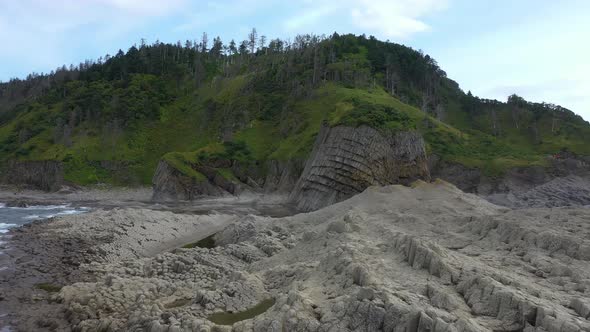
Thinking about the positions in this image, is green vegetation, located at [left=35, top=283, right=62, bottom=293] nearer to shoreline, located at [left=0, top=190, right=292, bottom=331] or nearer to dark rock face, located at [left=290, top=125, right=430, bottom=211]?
shoreline, located at [left=0, top=190, right=292, bottom=331]

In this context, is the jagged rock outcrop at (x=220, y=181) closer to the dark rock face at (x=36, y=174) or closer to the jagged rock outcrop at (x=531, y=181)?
the dark rock face at (x=36, y=174)

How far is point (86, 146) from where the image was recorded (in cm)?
11406

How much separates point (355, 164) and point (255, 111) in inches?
2182

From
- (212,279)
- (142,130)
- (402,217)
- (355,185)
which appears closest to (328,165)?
(355,185)

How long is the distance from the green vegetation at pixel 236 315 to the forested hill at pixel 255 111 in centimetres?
5648

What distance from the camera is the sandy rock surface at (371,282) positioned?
14664 millimetres

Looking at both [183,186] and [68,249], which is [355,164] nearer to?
[183,186]

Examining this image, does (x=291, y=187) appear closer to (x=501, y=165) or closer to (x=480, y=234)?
(x=501, y=165)

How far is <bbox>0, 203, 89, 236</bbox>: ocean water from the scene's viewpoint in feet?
165

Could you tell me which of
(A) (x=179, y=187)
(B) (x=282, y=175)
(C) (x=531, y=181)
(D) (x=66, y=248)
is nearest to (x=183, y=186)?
(A) (x=179, y=187)

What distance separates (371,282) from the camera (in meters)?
17.2

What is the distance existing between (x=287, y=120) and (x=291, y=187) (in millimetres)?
28572

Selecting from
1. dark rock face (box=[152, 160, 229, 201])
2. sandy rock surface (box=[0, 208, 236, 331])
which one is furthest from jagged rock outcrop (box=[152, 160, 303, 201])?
sandy rock surface (box=[0, 208, 236, 331])

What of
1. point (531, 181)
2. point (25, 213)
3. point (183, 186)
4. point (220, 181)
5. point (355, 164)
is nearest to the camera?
point (25, 213)
